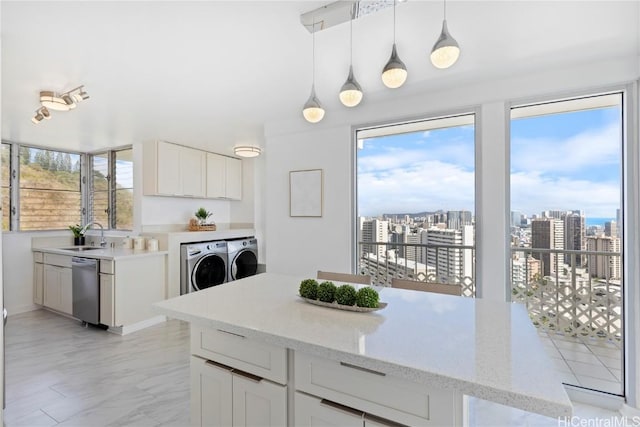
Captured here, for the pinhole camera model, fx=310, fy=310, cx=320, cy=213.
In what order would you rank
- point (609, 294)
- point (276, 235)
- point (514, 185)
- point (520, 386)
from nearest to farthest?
point (520, 386) → point (514, 185) → point (609, 294) → point (276, 235)

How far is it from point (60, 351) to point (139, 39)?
286cm

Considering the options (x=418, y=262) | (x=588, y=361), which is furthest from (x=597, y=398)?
(x=418, y=262)

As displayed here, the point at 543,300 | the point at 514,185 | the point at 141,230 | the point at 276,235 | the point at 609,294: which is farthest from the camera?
the point at 141,230

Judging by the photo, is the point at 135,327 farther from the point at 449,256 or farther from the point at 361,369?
the point at 449,256

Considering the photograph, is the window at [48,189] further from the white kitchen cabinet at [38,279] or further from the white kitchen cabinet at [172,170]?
the white kitchen cabinet at [172,170]

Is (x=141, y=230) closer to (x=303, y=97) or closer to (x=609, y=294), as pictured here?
(x=303, y=97)

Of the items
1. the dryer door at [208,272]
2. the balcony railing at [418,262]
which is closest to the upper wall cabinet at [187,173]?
the dryer door at [208,272]

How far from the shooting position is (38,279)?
3984mm

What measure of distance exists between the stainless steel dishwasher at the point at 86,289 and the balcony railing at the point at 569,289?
405cm

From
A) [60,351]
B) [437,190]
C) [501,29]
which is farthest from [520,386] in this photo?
[60,351]

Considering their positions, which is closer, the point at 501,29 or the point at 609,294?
the point at 501,29

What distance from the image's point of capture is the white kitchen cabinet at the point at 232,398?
1239 millimetres

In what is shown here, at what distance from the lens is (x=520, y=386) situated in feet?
2.68

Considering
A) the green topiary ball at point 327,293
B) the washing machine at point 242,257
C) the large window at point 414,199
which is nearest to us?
the green topiary ball at point 327,293
